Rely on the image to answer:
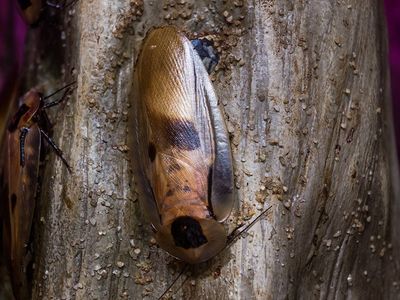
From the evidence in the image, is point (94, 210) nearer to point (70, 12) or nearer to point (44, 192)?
point (44, 192)

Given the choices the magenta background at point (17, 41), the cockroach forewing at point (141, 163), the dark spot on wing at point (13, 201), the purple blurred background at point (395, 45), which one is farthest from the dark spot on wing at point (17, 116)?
the purple blurred background at point (395, 45)

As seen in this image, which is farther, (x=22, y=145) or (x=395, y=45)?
(x=395, y=45)

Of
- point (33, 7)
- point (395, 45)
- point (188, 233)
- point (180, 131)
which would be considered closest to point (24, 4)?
point (33, 7)

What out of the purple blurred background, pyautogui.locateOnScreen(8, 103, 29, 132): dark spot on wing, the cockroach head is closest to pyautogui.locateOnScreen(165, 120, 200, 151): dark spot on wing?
the cockroach head

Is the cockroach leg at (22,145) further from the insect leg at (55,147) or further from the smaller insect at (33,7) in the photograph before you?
the smaller insect at (33,7)

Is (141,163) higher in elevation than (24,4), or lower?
lower

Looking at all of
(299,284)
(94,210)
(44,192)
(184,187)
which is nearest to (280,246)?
(299,284)

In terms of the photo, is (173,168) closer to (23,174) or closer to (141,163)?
(141,163)
